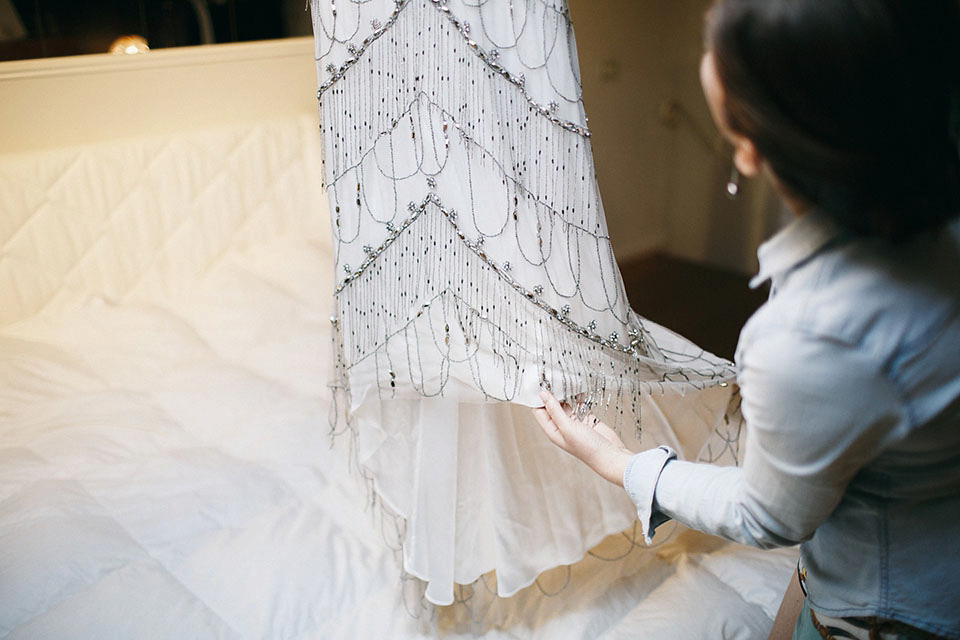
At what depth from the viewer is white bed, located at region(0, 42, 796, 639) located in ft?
4.00

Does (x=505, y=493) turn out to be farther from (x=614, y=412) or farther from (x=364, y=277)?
(x=364, y=277)

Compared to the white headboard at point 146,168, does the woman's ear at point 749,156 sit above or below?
above

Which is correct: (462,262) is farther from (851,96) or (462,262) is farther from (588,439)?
(851,96)

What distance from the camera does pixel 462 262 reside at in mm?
1029

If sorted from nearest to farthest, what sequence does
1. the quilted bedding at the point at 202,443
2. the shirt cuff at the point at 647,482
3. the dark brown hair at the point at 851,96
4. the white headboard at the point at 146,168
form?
the dark brown hair at the point at 851,96, the shirt cuff at the point at 647,482, the quilted bedding at the point at 202,443, the white headboard at the point at 146,168

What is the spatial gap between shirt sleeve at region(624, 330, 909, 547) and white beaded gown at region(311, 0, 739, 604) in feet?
1.30

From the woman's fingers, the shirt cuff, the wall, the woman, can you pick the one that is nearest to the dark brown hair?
the woman

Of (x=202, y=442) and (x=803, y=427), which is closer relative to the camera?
(x=803, y=427)

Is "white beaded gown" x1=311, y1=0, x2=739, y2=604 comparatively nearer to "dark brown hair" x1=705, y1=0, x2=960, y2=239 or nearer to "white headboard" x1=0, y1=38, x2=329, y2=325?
"dark brown hair" x1=705, y1=0, x2=960, y2=239

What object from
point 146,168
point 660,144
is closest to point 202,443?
point 146,168

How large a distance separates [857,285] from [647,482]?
0.29 meters

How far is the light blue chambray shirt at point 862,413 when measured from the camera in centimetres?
55

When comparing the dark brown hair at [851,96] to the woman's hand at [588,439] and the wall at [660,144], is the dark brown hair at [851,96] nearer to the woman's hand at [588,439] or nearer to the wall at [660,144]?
the woman's hand at [588,439]

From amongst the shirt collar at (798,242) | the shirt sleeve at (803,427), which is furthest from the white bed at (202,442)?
the shirt collar at (798,242)
